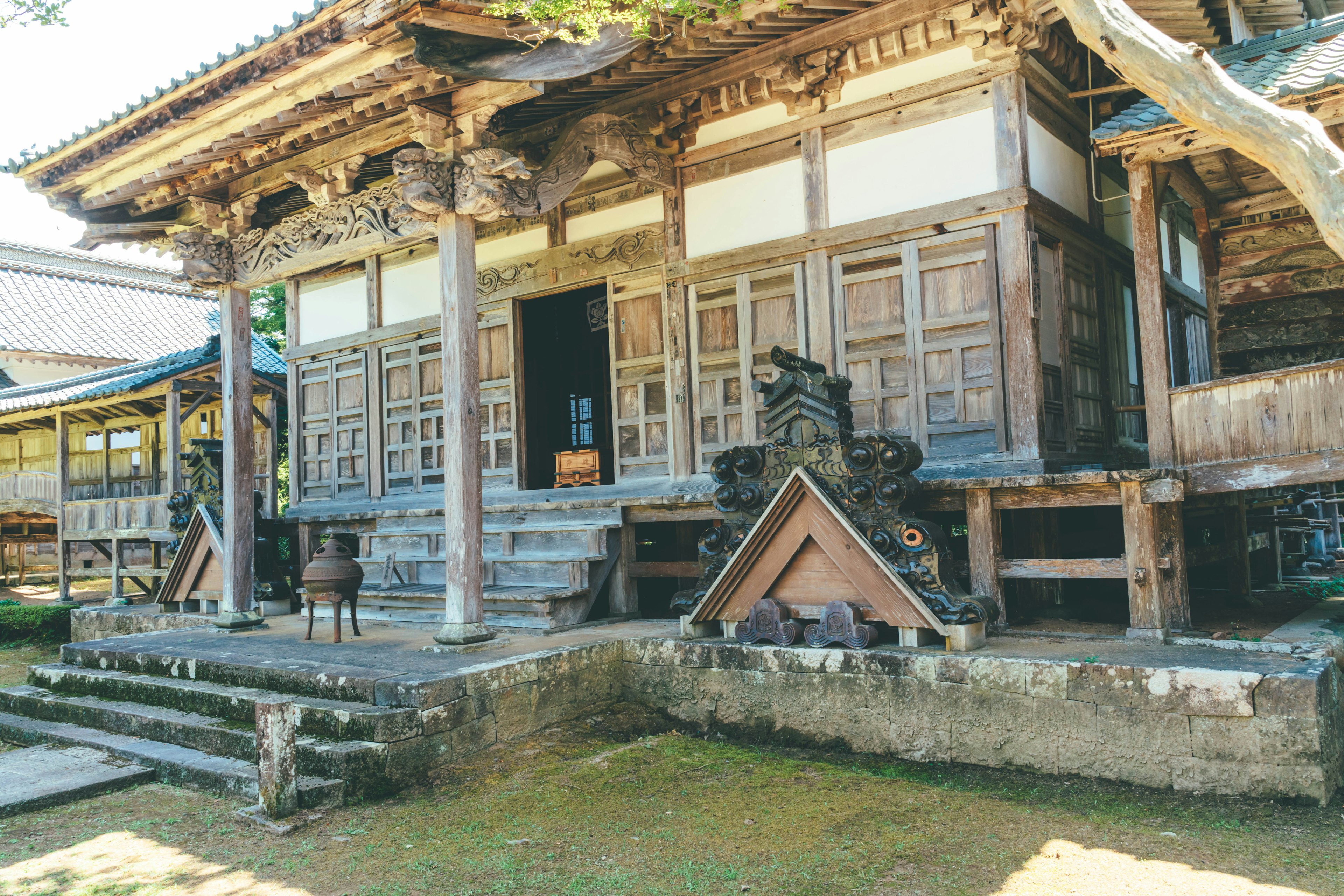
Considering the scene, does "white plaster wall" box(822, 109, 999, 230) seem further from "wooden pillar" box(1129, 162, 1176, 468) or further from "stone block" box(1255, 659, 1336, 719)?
"stone block" box(1255, 659, 1336, 719)

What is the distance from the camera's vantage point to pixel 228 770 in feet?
17.9

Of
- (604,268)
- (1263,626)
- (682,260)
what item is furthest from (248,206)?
(1263,626)

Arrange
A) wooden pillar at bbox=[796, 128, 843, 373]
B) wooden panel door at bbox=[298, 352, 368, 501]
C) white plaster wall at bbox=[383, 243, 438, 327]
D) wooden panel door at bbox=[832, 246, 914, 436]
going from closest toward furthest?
wooden panel door at bbox=[832, 246, 914, 436] → wooden pillar at bbox=[796, 128, 843, 373] → white plaster wall at bbox=[383, 243, 438, 327] → wooden panel door at bbox=[298, 352, 368, 501]

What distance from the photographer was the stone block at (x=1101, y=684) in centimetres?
502

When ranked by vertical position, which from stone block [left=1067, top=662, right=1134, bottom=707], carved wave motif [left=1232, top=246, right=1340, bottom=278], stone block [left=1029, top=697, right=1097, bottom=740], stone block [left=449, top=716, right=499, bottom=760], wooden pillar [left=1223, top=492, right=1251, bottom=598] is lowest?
stone block [left=449, top=716, right=499, bottom=760]

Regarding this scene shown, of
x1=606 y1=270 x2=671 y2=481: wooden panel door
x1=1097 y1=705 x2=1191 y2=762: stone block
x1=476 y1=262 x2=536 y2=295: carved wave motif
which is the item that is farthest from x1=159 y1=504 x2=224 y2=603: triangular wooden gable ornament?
x1=1097 y1=705 x2=1191 y2=762: stone block

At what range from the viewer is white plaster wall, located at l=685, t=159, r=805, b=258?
805 cm

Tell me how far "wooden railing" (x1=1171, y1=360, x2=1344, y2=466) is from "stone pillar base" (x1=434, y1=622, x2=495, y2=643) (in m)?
5.00

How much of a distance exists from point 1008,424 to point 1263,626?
7.14 ft

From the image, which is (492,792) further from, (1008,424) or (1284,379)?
(1284,379)

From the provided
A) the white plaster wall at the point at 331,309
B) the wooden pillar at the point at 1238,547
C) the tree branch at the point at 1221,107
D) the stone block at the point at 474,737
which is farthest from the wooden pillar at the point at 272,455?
the tree branch at the point at 1221,107

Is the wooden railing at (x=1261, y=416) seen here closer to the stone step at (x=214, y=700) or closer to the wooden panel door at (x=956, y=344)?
the wooden panel door at (x=956, y=344)

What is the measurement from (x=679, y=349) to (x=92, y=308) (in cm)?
2106

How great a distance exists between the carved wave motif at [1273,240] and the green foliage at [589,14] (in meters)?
5.70
